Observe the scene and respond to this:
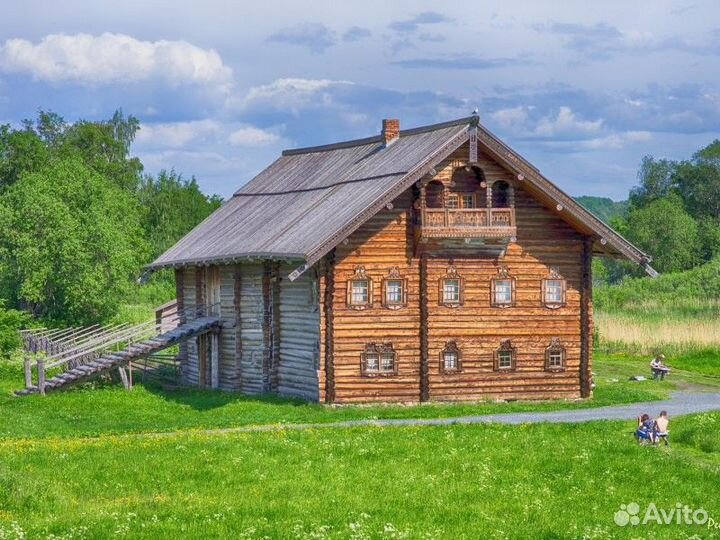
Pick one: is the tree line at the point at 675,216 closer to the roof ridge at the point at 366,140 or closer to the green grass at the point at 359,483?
the roof ridge at the point at 366,140

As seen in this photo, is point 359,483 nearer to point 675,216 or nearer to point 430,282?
point 430,282

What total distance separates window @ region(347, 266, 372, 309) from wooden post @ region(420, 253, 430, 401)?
170cm

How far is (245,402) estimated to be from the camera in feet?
140

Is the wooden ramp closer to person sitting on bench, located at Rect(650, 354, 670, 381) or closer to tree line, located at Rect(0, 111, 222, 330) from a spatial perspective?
tree line, located at Rect(0, 111, 222, 330)

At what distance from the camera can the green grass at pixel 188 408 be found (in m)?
38.2

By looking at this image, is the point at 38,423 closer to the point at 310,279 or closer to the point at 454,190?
the point at 310,279

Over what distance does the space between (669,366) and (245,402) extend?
1955 centimetres

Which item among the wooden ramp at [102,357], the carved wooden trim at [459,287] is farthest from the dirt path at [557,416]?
the wooden ramp at [102,357]

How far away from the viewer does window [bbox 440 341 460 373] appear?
144 feet

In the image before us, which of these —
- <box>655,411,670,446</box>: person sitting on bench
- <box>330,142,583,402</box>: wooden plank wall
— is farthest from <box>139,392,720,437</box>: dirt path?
<box>655,411,670,446</box>: person sitting on bench

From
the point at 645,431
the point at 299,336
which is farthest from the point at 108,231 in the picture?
the point at 645,431

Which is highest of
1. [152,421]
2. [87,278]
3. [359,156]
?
[359,156]

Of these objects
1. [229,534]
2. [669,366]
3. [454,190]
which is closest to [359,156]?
[454,190]

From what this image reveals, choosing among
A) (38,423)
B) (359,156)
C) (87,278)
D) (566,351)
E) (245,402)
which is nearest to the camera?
(38,423)
